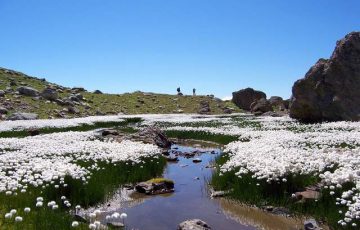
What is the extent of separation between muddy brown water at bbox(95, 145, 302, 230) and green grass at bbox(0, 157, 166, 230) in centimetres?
65

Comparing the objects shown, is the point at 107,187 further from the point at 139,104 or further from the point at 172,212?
the point at 139,104

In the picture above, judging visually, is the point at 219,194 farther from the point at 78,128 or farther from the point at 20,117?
the point at 20,117

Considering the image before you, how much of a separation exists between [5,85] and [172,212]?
73.2 meters

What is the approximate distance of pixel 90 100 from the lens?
78250 millimetres

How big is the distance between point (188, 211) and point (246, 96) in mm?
75963

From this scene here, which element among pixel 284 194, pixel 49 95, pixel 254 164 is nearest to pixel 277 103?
pixel 49 95

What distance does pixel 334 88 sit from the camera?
36.8 m

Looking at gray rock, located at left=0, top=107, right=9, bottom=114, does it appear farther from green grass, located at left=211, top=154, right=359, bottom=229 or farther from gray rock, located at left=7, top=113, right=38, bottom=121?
green grass, located at left=211, top=154, right=359, bottom=229

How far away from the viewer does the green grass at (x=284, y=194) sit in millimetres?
10875

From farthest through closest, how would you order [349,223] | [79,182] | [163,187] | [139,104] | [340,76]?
[139,104] < [340,76] < [163,187] < [79,182] < [349,223]

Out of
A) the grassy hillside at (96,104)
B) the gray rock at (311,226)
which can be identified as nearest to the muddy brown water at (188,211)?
the gray rock at (311,226)

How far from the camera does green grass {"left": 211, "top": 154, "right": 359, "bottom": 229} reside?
10.9 metres

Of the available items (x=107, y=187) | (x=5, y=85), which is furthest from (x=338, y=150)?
(x=5, y=85)

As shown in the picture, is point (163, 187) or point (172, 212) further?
point (163, 187)
